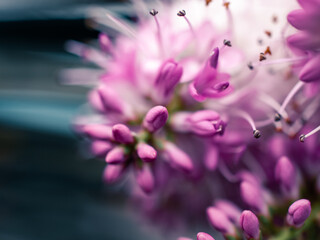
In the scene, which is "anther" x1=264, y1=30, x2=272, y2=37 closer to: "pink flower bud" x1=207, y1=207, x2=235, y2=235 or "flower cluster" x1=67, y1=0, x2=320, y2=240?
"flower cluster" x1=67, y1=0, x2=320, y2=240

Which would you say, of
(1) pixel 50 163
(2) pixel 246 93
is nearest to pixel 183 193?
(2) pixel 246 93

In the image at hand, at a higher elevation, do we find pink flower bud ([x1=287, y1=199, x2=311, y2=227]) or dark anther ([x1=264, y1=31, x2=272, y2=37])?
dark anther ([x1=264, y1=31, x2=272, y2=37])

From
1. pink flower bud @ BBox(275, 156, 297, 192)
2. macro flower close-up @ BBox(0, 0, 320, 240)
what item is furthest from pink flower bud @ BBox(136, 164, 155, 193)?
pink flower bud @ BBox(275, 156, 297, 192)

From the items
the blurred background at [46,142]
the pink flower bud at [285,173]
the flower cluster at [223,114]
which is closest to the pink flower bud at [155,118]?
the flower cluster at [223,114]

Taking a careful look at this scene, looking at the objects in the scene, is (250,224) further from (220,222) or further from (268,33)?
(268,33)

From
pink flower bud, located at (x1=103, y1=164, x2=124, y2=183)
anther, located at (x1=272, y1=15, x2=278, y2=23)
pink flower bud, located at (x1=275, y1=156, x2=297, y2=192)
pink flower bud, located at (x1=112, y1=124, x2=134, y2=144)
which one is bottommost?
pink flower bud, located at (x1=275, y1=156, x2=297, y2=192)

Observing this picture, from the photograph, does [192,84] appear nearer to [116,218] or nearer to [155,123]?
[155,123]
